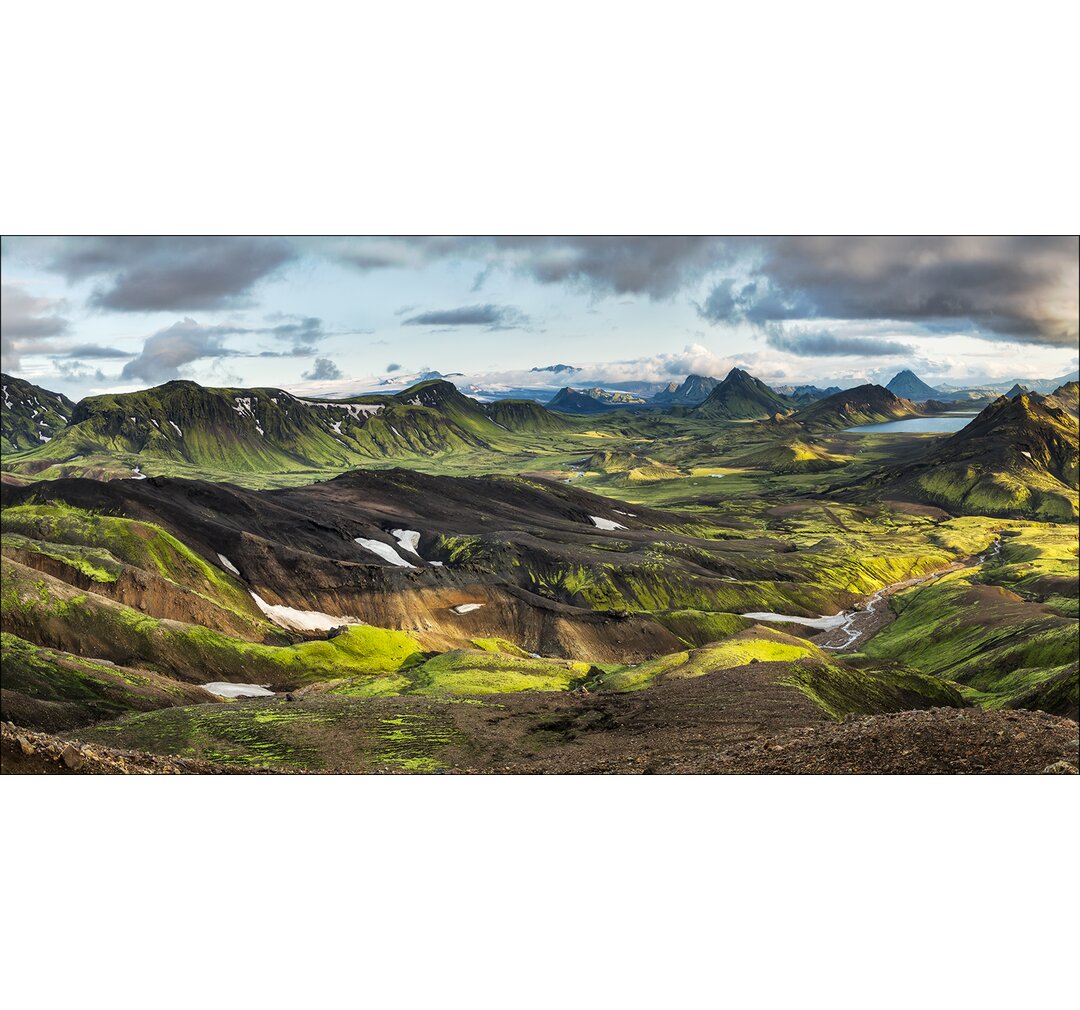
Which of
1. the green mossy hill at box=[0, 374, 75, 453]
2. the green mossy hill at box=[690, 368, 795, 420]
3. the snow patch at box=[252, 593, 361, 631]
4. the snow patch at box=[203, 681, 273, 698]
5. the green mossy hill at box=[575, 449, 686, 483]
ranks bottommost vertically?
the snow patch at box=[203, 681, 273, 698]

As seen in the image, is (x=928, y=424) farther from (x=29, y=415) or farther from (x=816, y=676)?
(x=29, y=415)

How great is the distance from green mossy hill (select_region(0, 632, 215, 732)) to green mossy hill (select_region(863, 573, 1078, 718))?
2410cm

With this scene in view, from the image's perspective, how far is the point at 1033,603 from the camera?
83.8 ft

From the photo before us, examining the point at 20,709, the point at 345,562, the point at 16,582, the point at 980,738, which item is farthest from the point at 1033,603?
the point at 16,582

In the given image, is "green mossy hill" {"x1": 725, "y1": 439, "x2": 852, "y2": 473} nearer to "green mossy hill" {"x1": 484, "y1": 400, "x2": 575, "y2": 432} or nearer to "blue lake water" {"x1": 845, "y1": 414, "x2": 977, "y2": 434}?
"blue lake water" {"x1": 845, "y1": 414, "x2": 977, "y2": 434}

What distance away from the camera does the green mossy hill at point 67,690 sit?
21.0 meters

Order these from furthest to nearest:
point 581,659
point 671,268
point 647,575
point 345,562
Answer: point 647,575 < point 345,562 < point 581,659 < point 671,268

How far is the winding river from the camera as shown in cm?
3075

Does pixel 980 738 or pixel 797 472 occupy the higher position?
pixel 797 472

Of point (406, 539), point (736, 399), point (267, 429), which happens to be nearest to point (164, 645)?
point (267, 429)

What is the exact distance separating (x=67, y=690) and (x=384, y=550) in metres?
18.2

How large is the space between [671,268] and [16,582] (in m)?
23.5

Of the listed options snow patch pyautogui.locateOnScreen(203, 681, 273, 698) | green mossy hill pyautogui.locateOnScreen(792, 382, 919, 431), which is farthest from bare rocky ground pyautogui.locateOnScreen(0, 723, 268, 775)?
green mossy hill pyautogui.locateOnScreen(792, 382, 919, 431)

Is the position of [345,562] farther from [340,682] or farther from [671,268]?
[671,268]
